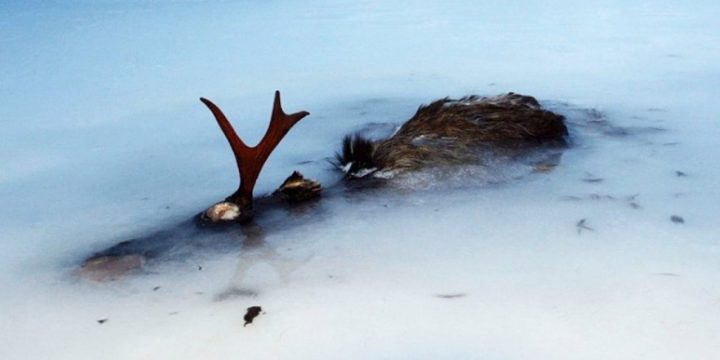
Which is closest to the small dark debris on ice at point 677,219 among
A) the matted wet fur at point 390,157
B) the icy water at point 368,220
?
the icy water at point 368,220

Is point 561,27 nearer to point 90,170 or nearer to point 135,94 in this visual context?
point 135,94

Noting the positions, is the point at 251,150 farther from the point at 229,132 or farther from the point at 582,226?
the point at 582,226

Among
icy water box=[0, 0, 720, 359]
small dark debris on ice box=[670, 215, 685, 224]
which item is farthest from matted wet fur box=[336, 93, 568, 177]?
small dark debris on ice box=[670, 215, 685, 224]

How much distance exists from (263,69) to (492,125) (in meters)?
2.92

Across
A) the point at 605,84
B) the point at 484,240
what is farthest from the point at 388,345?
the point at 605,84

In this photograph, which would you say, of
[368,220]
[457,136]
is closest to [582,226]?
[368,220]

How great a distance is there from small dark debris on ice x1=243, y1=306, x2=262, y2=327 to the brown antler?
734 mm

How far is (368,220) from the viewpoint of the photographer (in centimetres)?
296

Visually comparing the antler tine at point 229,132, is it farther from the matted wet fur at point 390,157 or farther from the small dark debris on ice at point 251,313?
the small dark debris on ice at point 251,313

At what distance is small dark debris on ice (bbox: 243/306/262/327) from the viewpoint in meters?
Answer: 2.26

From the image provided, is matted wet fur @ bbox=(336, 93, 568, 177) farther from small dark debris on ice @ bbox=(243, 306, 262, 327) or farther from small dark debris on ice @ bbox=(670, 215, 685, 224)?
small dark debris on ice @ bbox=(243, 306, 262, 327)

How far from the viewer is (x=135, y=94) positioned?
211 inches

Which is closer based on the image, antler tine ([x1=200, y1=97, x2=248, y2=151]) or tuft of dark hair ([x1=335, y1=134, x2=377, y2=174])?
antler tine ([x1=200, y1=97, x2=248, y2=151])

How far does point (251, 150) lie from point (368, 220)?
52 centimetres
